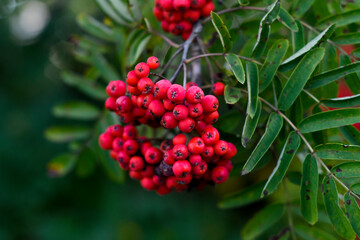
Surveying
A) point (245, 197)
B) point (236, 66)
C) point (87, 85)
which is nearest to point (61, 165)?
point (87, 85)

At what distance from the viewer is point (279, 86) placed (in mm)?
1236

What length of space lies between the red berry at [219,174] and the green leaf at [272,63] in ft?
1.13

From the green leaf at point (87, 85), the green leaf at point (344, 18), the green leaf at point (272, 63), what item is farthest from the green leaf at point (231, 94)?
the green leaf at point (87, 85)

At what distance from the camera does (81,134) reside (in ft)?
6.78

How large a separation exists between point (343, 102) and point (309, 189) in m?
0.35

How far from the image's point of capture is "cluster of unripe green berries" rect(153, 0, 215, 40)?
1294mm

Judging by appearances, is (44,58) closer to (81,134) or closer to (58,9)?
(58,9)

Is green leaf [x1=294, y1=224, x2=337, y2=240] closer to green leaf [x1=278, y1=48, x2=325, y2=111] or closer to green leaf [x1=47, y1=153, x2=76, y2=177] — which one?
green leaf [x1=278, y1=48, x2=325, y2=111]

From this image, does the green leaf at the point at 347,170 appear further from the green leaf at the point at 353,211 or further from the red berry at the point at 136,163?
the red berry at the point at 136,163

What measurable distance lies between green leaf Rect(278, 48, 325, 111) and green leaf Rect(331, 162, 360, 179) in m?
0.28

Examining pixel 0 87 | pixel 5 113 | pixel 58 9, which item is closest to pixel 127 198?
pixel 5 113

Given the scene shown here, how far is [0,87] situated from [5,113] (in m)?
0.32

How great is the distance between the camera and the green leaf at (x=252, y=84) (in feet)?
3.56

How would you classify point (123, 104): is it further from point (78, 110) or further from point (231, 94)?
point (78, 110)
